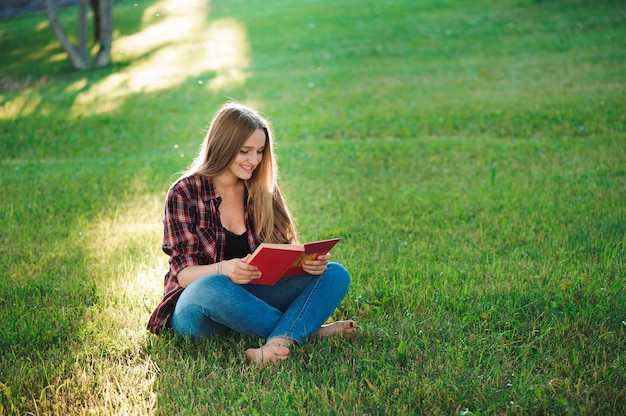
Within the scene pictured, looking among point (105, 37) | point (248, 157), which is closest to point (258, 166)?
point (248, 157)

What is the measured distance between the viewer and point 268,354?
140 inches

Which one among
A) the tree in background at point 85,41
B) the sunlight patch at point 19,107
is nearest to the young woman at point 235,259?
the sunlight patch at point 19,107

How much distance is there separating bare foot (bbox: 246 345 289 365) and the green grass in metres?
0.07

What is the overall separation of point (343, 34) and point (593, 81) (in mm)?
8085

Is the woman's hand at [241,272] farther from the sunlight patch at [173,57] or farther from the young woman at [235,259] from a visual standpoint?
the sunlight patch at [173,57]

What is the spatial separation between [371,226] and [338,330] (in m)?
2.23

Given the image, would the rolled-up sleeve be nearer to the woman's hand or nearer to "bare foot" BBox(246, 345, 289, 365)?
the woman's hand

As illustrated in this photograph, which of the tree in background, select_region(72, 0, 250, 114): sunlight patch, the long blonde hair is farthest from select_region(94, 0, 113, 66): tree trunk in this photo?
the long blonde hair

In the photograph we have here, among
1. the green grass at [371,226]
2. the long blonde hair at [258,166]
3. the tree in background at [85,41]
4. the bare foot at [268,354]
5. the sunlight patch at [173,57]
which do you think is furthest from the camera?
the tree in background at [85,41]

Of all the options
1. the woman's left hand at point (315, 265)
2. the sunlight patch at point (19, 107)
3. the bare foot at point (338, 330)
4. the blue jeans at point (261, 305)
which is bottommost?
the sunlight patch at point (19, 107)

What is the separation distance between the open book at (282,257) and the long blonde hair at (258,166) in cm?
34

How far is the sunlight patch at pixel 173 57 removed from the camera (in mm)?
13359

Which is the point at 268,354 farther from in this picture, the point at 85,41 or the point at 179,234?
the point at 85,41

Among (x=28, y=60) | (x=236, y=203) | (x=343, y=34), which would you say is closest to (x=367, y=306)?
(x=236, y=203)
